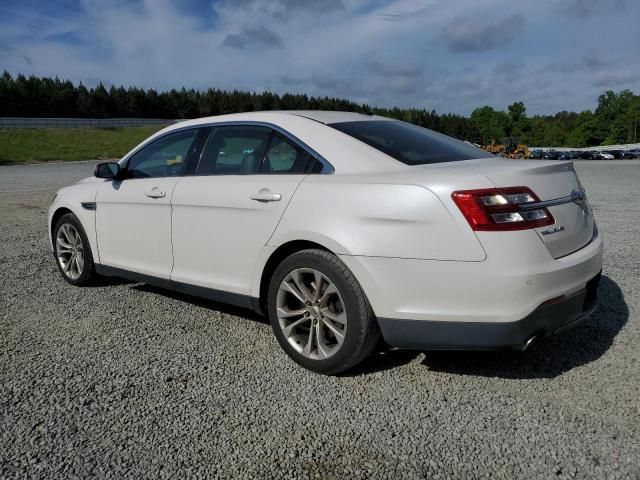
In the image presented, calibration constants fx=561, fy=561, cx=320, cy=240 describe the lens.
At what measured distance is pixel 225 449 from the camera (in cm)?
255

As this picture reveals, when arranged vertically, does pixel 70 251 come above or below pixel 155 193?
below

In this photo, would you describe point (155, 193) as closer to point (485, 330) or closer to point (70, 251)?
point (70, 251)

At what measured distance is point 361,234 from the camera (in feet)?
9.95

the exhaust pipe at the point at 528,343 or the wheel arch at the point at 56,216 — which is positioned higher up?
the wheel arch at the point at 56,216

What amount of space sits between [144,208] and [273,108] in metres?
121

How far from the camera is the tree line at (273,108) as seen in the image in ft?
324

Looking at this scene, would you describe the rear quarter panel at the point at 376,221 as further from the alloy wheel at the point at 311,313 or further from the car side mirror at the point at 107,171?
the car side mirror at the point at 107,171

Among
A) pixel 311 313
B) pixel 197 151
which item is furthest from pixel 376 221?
pixel 197 151

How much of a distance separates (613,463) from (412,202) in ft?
4.83

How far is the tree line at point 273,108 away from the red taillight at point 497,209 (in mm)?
71833

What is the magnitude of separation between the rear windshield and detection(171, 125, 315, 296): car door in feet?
1.32

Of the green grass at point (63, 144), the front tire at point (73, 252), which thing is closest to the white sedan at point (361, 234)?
the front tire at point (73, 252)

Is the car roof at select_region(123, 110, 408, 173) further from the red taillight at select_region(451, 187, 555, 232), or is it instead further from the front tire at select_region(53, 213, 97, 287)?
the front tire at select_region(53, 213, 97, 287)

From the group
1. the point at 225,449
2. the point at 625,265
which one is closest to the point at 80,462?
the point at 225,449
